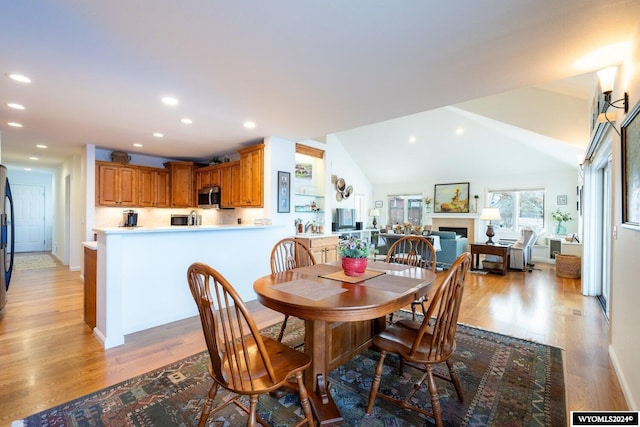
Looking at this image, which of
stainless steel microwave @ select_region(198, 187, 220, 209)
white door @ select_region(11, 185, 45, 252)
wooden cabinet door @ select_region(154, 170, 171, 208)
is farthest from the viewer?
white door @ select_region(11, 185, 45, 252)

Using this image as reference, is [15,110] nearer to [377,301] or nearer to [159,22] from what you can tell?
[159,22]

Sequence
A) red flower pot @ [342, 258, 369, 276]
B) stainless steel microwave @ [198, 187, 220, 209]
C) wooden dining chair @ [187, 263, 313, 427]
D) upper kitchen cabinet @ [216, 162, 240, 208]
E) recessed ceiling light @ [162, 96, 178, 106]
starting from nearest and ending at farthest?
wooden dining chair @ [187, 263, 313, 427] < red flower pot @ [342, 258, 369, 276] < recessed ceiling light @ [162, 96, 178, 106] < upper kitchen cabinet @ [216, 162, 240, 208] < stainless steel microwave @ [198, 187, 220, 209]

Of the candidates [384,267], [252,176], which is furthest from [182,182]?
[384,267]

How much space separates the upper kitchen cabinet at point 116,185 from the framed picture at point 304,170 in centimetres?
318

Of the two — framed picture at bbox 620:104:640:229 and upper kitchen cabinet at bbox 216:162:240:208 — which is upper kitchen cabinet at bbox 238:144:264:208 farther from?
framed picture at bbox 620:104:640:229

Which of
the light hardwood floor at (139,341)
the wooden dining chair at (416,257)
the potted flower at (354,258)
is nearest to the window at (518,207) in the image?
the light hardwood floor at (139,341)

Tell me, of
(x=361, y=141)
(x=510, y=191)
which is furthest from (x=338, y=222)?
(x=510, y=191)

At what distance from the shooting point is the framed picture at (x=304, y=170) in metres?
5.41

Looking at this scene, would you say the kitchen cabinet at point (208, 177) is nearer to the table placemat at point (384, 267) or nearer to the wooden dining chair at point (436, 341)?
the table placemat at point (384, 267)

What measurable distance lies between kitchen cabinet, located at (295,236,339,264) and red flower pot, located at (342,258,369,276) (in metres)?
2.34

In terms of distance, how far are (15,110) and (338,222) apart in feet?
17.6

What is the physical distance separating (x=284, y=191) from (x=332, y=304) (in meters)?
3.23

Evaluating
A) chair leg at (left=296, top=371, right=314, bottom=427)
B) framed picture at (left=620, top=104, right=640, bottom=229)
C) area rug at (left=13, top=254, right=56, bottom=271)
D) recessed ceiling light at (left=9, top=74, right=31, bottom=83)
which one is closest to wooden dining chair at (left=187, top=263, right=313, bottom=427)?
chair leg at (left=296, top=371, right=314, bottom=427)

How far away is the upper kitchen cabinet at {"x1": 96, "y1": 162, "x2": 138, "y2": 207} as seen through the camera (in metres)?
5.24
